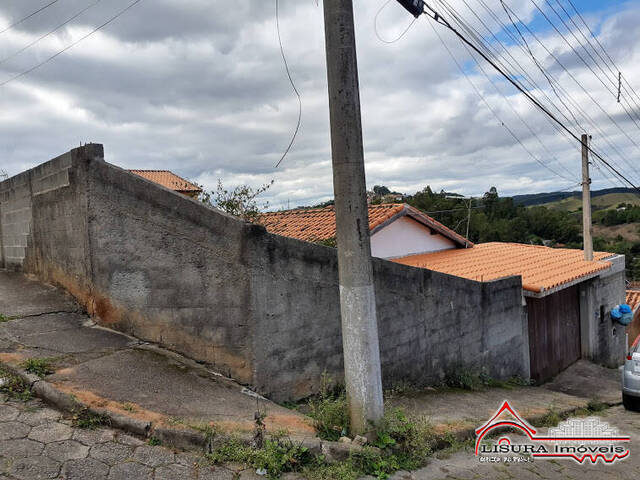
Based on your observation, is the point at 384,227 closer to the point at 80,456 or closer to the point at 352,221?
the point at 352,221

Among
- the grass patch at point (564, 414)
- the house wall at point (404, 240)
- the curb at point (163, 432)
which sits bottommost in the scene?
the grass patch at point (564, 414)

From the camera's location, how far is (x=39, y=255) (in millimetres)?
6676

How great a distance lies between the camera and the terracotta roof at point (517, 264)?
970cm

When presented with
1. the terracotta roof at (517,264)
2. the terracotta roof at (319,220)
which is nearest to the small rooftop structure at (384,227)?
the terracotta roof at (319,220)

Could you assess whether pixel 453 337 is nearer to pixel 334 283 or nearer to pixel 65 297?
pixel 334 283

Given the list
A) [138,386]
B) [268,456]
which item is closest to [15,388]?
[138,386]

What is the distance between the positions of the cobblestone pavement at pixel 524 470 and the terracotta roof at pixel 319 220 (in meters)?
6.10

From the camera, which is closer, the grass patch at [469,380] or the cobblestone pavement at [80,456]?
the cobblestone pavement at [80,456]

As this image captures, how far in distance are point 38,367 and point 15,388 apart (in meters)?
0.24

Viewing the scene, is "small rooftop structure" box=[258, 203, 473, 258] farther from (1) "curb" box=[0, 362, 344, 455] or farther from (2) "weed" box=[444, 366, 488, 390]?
(1) "curb" box=[0, 362, 344, 455]

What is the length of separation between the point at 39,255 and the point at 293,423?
16.1 ft

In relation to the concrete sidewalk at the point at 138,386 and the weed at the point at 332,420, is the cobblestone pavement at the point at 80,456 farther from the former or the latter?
the weed at the point at 332,420

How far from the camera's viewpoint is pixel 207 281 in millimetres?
4457

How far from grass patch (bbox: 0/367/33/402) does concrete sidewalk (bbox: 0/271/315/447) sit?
0.07 meters
